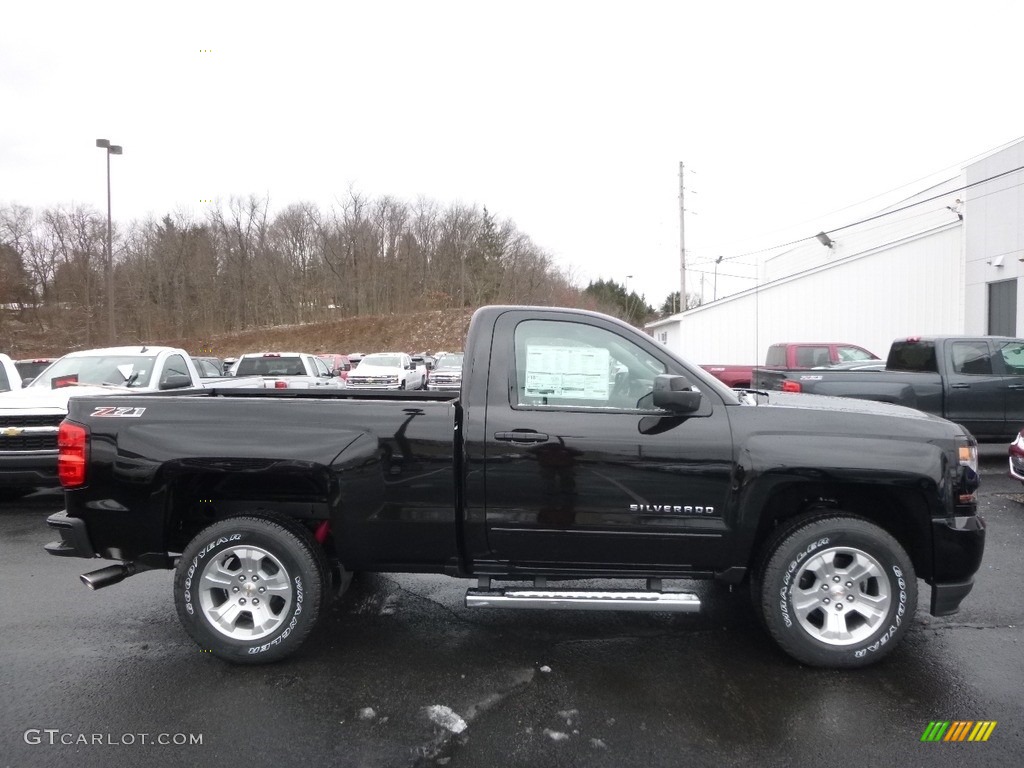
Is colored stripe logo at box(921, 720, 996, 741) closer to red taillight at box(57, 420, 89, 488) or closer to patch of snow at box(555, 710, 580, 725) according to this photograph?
patch of snow at box(555, 710, 580, 725)

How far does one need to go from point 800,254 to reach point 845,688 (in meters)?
38.8

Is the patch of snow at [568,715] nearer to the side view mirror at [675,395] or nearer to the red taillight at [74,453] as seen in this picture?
the side view mirror at [675,395]

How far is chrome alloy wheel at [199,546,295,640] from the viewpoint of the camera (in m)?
3.77

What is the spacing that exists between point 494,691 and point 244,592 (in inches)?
60.4

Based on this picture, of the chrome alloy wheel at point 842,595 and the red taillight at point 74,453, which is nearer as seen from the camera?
the chrome alloy wheel at point 842,595

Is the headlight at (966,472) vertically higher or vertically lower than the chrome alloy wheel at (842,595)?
higher

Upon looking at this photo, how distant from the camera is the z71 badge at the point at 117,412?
3863 millimetres

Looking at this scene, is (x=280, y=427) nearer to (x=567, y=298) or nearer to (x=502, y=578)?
(x=502, y=578)

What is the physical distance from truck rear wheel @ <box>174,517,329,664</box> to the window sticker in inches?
64.2

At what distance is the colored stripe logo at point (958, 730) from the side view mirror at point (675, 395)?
185cm

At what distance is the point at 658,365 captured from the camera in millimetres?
3879

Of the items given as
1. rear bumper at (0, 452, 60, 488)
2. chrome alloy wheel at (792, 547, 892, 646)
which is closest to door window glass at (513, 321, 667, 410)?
chrome alloy wheel at (792, 547, 892, 646)

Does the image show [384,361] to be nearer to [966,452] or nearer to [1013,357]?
[1013,357]

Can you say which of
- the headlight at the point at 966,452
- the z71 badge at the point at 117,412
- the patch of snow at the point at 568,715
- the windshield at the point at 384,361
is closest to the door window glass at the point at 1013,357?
the headlight at the point at 966,452
